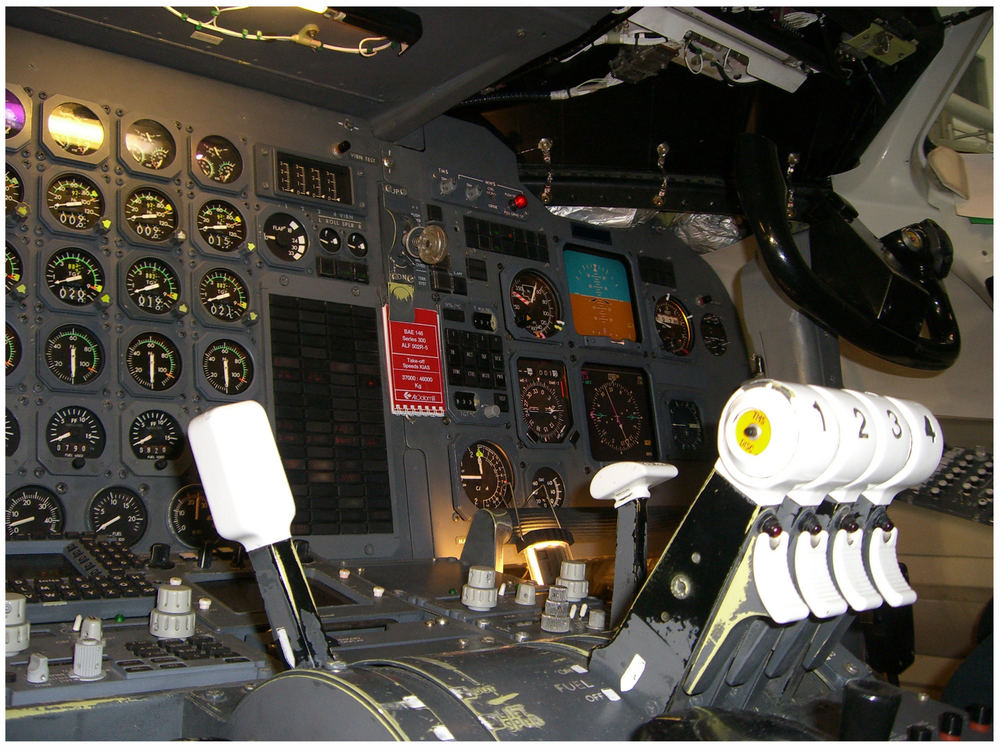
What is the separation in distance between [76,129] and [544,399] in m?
2.20

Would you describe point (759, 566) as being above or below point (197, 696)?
above

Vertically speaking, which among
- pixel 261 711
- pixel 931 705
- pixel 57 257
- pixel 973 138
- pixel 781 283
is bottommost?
pixel 931 705

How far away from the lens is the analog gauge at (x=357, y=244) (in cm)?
363

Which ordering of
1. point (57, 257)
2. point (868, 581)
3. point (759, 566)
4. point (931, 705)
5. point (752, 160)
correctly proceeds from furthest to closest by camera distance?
point (752, 160) < point (57, 257) < point (931, 705) < point (868, 581) < point (759, 566)

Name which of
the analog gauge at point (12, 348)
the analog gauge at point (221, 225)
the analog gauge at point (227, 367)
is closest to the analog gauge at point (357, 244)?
A: the analog gauge at point (221, 225)

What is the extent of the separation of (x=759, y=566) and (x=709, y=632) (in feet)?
0.40

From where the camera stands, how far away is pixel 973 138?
3947mm

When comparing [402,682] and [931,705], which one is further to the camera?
[931,705]

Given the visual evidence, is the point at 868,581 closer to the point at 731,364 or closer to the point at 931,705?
the point at 931,705

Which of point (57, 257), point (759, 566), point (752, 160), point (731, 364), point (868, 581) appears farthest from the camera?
point (731, 364)

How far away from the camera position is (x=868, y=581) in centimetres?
125

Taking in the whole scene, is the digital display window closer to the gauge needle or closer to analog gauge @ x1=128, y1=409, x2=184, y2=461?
analog gauge @ x1=128, y1=409, x2=184, y2=461

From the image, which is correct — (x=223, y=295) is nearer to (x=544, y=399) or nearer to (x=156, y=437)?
(x=156, y=437)

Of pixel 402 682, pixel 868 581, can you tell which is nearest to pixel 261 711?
pixel 402 682
